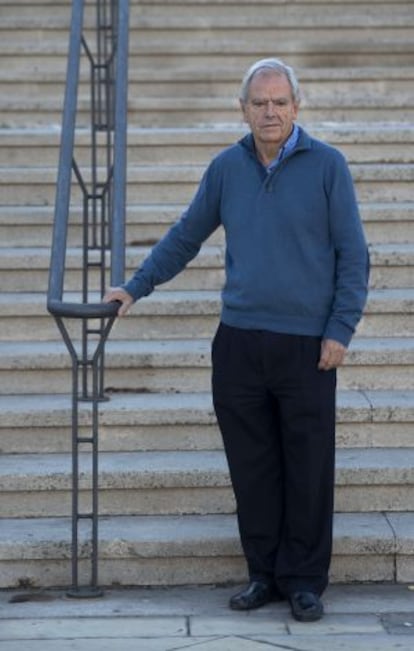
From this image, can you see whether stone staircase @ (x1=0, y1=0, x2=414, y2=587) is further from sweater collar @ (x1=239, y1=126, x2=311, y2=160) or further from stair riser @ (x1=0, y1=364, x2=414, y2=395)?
sweater collar @ (x1=239, y1=126, x2=311, y2=160)

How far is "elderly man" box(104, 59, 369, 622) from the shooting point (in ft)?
16.1

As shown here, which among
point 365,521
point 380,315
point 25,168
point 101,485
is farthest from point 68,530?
point 25,168

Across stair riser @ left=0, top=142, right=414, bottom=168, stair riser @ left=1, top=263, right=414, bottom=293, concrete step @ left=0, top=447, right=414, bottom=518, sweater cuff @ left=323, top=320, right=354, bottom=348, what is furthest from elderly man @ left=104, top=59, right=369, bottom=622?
stair riser @ left=0, top=142, right=414, bottom=168

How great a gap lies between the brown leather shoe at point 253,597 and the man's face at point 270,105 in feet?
4.65

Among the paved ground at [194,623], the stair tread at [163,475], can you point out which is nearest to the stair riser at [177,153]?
the stair tread at [163,475]

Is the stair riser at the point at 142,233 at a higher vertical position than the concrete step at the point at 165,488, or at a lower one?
higher

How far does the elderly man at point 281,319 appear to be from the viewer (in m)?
4.91

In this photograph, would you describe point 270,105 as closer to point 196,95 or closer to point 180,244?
point 180,244

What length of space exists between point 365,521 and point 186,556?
65 cm

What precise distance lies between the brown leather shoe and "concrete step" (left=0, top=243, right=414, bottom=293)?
1.88 metres

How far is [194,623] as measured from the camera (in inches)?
197

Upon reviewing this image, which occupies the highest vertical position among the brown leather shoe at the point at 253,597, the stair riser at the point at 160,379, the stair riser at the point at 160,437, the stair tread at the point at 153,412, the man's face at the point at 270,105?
the man's face at the point at 270,105

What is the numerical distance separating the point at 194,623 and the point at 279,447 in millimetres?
620

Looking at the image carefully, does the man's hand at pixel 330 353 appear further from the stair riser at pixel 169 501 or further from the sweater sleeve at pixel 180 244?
the stair riser at pixel 169 501
